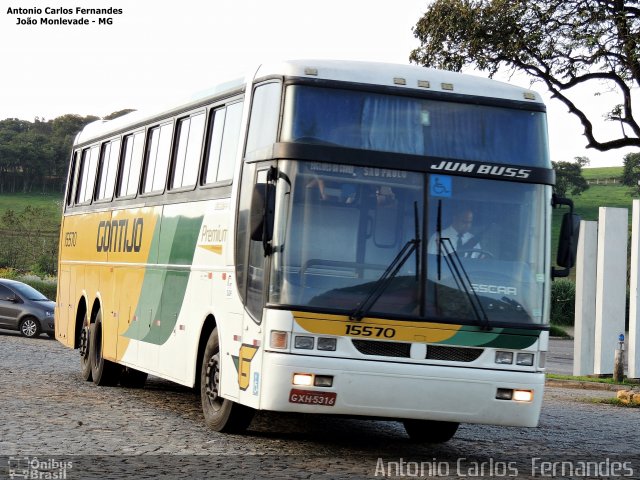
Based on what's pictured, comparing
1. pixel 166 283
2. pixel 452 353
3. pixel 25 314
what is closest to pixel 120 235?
pixel 166 283

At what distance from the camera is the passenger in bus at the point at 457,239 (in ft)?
37.2

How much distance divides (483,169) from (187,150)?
4.73 m

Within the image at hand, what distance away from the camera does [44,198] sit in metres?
104

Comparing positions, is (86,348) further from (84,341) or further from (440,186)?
(440,186)

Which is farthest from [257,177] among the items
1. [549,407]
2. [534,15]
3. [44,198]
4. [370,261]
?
[44,198]

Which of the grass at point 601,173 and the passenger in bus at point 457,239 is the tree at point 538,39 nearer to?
the passenger in bus at point 457,239

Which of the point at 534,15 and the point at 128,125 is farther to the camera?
the point at 534,15

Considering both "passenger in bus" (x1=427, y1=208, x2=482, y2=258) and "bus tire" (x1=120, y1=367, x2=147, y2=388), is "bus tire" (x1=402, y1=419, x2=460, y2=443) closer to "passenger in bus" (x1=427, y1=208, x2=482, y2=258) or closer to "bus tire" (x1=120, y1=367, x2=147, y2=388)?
"passenger in bus" (x1=427, y1=208, x2=482, y2=258)

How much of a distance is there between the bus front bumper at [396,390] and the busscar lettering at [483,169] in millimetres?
1781

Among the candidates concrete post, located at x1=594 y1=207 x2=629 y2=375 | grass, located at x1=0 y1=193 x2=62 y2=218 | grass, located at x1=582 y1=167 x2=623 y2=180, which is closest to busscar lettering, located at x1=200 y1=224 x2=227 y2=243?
concrete post, located at x1=594 y1=207 x2=629 y2=375

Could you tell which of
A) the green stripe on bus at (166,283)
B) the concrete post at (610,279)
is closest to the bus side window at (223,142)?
the green stripe on bus at (166,283)

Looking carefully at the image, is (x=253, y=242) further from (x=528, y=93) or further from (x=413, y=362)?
(x=528, y=93)

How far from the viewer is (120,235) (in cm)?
1786

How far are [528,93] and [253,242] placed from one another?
296cm
